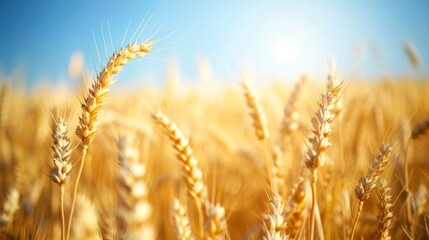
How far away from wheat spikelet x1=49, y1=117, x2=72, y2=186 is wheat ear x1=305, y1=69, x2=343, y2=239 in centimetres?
78

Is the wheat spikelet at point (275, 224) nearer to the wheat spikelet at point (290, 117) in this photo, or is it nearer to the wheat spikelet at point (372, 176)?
the wheat spikelet at point (372, 176)

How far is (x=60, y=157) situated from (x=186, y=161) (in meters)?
0.42

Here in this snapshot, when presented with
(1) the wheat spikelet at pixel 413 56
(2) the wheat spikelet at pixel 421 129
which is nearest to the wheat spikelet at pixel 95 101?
(2) the wheat spikelet at pixel 421 129

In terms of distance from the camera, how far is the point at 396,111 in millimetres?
2934

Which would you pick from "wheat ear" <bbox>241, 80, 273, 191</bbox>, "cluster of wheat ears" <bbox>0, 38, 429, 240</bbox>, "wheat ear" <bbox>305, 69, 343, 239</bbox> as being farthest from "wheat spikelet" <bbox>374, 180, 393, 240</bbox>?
"wheat ear" <bbox>241, 80, 273, 191</bbox>

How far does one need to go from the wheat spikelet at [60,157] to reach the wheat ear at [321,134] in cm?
78

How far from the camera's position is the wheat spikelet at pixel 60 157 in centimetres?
91

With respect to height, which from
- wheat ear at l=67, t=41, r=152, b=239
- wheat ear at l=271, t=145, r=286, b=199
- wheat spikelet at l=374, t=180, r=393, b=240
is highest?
wheat ear at l=67, t=41, r=152, b=239

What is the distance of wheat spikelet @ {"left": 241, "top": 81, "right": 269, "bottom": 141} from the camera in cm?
135

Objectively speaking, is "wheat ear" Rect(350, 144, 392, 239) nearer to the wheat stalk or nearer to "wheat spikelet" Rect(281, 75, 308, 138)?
the wheat stalk

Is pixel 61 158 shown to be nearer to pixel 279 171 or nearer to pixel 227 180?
pixel 279 171

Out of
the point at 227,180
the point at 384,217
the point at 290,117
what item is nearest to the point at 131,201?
the point at 384,217

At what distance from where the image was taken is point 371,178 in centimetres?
91

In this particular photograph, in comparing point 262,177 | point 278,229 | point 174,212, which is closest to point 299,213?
point 278,229
